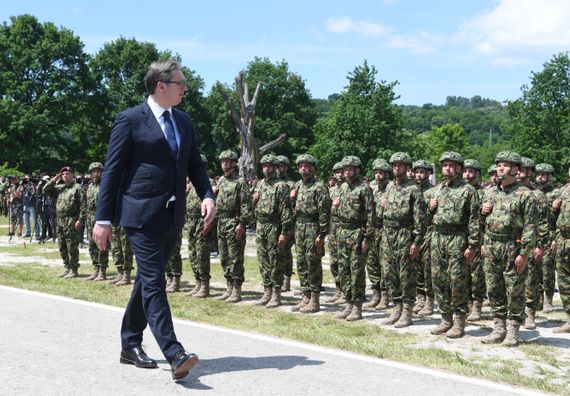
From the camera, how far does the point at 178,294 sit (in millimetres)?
10891

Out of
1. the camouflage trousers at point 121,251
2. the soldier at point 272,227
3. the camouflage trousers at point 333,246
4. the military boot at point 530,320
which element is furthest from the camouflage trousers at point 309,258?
the camouflage trousers at point 121,251

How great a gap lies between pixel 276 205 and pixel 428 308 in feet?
8.65

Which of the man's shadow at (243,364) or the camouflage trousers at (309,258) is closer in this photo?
the man's shadow at (243,364)

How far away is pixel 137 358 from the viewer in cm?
505

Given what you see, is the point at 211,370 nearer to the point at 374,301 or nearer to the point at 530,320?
the point at 530,320

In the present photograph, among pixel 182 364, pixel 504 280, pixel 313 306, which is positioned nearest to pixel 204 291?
pixel 313 306

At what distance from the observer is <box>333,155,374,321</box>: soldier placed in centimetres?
866

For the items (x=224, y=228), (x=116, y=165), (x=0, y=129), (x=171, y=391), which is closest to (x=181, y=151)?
(x=116, y=165)

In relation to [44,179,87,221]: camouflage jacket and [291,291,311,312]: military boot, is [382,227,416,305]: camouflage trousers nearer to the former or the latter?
[291,291,311,312]: military boot

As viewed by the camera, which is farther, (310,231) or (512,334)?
(310,231)

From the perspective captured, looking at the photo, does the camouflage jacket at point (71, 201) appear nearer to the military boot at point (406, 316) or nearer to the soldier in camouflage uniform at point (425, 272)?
the soldier in camouflage uniform at point (425, 272)

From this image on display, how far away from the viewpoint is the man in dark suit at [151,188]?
4836mm

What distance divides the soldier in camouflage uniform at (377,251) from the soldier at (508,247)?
2.51 meters

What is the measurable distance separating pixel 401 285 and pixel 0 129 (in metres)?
41.8
